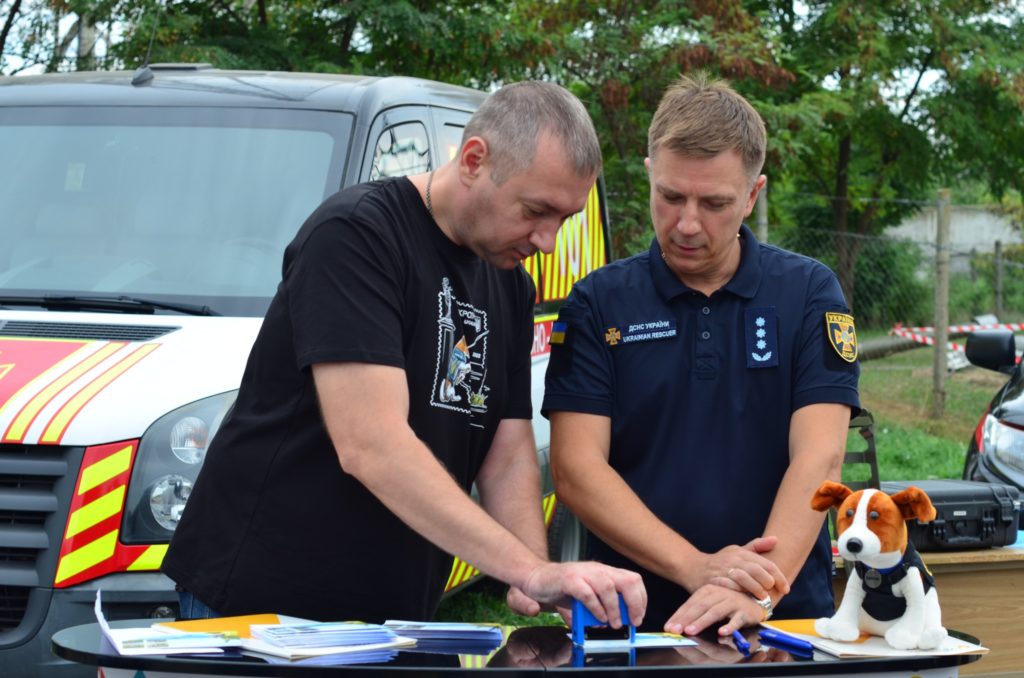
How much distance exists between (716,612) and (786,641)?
0.67 ft

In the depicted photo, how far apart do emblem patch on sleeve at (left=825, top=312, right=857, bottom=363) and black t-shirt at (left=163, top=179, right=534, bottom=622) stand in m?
0.80

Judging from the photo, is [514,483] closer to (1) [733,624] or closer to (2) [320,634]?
(1) [733,624]

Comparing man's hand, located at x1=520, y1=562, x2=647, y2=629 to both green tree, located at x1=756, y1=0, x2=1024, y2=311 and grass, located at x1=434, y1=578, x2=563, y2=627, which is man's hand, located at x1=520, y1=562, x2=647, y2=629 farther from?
green tree, located at x1=756, y1=0, x2=1024, y2=311

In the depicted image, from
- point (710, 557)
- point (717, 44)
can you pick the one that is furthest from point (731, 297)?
point (717, 44)

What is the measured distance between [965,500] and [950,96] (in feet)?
53.0

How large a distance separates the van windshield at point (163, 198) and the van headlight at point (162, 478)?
64 centimetres

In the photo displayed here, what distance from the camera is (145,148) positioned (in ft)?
15.5

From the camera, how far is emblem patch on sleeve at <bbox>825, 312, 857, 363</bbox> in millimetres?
3008

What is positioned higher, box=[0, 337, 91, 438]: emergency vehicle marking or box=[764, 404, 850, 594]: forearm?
box=[0, 337, 91, 438]: emergency vehicle marking

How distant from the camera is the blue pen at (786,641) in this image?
2.39m

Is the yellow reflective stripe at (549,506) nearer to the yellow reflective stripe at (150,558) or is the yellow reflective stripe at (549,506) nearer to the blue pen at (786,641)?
the yellow reflective stripe at (150,558)

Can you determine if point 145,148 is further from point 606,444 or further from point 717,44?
point 717,44

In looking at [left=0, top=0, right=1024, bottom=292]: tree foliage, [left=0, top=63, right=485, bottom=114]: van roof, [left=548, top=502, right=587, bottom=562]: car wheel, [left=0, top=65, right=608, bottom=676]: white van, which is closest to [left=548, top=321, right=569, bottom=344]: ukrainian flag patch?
[left=0, top=65, right=608, bottom=676]: white van

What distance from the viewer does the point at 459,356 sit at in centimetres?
272
